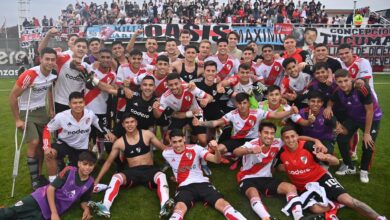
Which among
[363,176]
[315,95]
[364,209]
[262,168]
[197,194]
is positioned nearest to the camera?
[364,209]

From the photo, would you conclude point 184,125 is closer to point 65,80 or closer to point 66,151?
point 66,151

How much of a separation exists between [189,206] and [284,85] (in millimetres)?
3115

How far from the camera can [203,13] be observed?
84.4 feet

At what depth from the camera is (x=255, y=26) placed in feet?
71.8

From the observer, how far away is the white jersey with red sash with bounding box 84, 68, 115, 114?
19.8 feet

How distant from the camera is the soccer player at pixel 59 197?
402 centimetres

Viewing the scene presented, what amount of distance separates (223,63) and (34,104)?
12.0 feet

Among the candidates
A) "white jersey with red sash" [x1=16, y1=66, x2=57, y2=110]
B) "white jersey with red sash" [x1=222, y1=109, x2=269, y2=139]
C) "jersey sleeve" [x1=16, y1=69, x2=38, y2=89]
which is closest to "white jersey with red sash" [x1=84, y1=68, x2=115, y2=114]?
"white jersey with red sash" [x1=16, y1=66, x2=57, y2=110]

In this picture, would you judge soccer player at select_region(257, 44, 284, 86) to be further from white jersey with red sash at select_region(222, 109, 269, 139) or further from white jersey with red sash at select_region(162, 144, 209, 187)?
white jersey with red sash at select_region(162, 144, 209, 187)

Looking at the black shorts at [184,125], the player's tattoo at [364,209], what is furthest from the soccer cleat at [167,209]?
the player's tattoo at [364,209]

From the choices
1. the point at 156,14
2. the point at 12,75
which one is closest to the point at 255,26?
the point at 156,14

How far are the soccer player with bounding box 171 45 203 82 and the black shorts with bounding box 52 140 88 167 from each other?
2.37 m

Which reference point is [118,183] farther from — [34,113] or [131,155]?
[34,113]

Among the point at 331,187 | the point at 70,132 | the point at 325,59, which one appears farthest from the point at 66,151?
the point at 325,59
